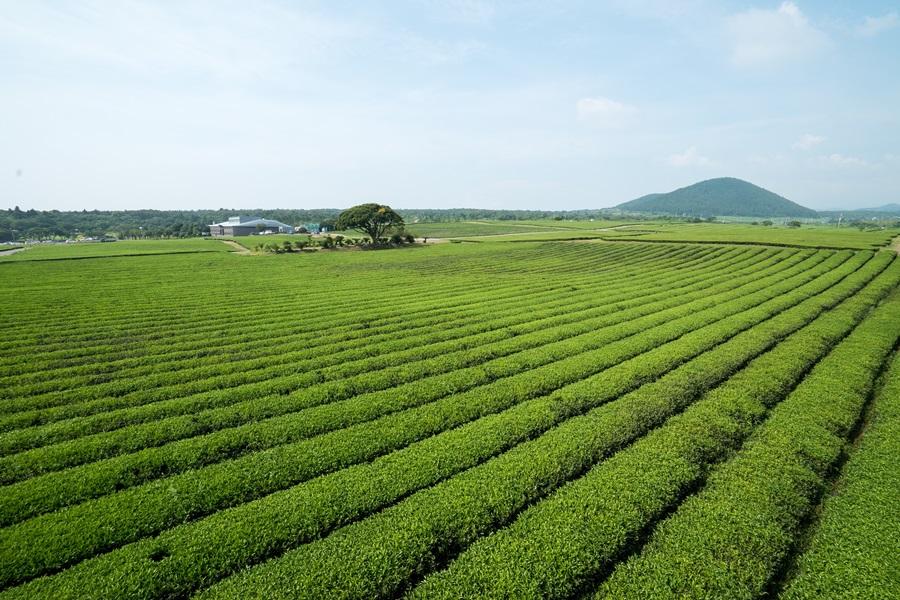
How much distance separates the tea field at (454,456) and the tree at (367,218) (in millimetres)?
67027

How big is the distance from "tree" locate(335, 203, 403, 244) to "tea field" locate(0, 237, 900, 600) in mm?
67027

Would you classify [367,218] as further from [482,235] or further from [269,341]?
[269,341]

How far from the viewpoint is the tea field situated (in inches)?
312

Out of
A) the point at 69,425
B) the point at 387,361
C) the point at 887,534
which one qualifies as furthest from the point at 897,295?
the point at 69,425

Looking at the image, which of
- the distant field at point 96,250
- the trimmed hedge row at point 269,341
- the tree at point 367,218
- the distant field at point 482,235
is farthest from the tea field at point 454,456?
the distant field at point 482,235

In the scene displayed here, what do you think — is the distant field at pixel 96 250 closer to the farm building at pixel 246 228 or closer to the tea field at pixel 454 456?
the farm building at pixel 246 228

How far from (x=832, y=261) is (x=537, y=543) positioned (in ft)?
208

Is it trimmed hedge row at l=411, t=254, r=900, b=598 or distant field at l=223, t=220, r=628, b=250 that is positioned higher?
distant field at l=223, t=220, r=628, b=250

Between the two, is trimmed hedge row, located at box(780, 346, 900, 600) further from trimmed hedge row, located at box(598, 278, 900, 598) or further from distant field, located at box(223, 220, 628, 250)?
distant field, located at box(223, 220, 628, 250)

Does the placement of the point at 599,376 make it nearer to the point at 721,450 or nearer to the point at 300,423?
the point at 721,450

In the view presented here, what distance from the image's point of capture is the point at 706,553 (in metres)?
8.33

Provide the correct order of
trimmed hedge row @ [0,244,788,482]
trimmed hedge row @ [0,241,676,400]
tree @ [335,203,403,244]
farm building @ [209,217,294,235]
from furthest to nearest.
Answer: farm building @ [209,217,294,235] < tree @ [335,203,403,244] < trimmed hedge row @ [0,241,676,400] < trimmed hedge row @ [0,244,788,482]

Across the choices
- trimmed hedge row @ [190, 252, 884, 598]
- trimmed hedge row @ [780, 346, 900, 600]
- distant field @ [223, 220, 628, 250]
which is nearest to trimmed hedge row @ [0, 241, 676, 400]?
trimmed hedge row @ [190, 252, 884, 598]

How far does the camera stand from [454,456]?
37.4 ft
